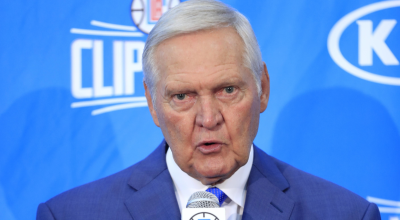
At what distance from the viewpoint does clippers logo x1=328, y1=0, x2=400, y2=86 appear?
2.56m

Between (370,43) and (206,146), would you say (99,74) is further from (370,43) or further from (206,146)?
(370,43)

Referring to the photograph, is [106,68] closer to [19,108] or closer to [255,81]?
[19,108]

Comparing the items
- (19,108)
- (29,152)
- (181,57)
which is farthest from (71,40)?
(181,57)

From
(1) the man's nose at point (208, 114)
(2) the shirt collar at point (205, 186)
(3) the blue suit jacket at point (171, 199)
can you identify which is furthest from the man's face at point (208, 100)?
(3) the blue suit jacket at point (171, 199)

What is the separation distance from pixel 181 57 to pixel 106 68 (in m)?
1.08

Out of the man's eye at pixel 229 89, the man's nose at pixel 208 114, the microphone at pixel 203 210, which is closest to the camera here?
the microphone at pixel 203 210

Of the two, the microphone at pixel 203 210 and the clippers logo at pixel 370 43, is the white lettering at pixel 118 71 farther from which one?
the microphone at pixel 203 210

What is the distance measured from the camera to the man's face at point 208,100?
172 cm

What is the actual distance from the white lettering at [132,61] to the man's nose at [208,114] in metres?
A: 1.07

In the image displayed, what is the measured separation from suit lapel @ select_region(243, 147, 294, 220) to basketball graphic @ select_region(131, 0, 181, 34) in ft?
3.73

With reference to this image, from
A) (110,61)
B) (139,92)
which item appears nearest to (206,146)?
(139,92)

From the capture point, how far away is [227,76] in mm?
1734

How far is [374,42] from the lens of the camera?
2.57m

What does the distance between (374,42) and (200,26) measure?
1328mm
